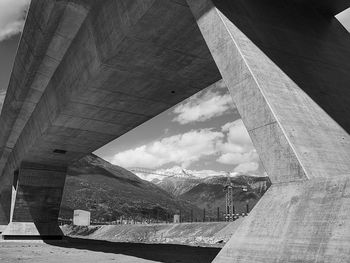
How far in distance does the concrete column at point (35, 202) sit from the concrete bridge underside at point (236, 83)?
955 centimetres

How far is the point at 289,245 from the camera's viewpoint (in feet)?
17.0

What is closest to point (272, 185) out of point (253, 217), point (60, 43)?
point (253, 217)

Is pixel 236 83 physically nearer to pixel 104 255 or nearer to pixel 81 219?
pixel 104 255

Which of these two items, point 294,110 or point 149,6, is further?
point 149,6

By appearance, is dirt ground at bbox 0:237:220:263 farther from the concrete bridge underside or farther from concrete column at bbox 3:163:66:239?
concrete column at bbox 3:163:66:239

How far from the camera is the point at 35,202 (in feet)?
112

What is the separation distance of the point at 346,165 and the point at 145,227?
45.5 metres

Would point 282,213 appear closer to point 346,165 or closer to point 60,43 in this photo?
point 346,165

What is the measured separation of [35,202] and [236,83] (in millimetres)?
31196

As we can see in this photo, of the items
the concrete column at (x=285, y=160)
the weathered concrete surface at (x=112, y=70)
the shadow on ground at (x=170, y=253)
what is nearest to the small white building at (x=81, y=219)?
the shadow on ground at (x=170, y=253)

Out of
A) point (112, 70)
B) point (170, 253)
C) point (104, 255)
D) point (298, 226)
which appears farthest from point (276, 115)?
point (170, 253)

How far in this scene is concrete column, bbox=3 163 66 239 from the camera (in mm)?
32438

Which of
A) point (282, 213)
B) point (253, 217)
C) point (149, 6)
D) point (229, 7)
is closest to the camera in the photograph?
point (282, 213)

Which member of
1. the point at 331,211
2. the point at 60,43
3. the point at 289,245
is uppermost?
the point at 60,43
